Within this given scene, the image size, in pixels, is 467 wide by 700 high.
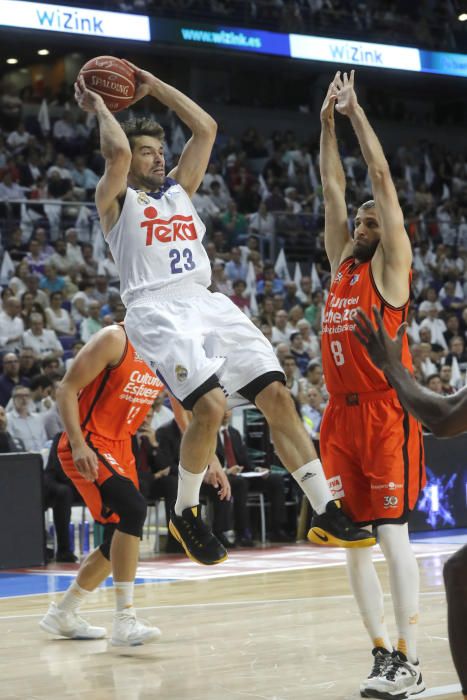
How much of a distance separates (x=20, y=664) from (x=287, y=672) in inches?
58.5

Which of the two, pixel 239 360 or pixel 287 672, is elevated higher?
pixel 239 360

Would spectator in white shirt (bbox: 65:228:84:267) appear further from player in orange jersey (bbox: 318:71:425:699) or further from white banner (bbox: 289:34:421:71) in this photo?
player in orange jersey (bbox: 318:71:425:699)

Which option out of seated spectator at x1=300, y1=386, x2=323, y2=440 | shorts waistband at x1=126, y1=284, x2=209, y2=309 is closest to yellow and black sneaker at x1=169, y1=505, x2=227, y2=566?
shorts waistband at x1=126, y1=284, x2=209, y2=309

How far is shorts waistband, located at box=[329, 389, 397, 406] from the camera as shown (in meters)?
5.57

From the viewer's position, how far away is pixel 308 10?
22.9 meters

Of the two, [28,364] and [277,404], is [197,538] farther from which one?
[28,364]

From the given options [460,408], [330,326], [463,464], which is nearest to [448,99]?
[463,464]

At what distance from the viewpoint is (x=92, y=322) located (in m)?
15.2

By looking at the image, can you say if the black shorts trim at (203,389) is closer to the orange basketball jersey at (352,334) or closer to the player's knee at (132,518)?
the orange basketball jersey at (352,334)

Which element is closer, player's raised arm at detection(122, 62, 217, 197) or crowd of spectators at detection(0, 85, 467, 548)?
player's raised arm at detection(122, 62, 217, 197)

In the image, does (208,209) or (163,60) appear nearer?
(208,209)

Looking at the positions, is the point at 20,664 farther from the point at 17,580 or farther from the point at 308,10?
the point at 308,10

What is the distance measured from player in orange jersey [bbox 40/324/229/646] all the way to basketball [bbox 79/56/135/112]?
5.16 ft

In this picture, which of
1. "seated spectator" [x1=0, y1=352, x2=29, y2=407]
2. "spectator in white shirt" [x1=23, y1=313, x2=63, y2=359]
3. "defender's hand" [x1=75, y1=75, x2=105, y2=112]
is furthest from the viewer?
"spectator in white shirt" [x1=23, y1=313, x2=63, y2=359]
